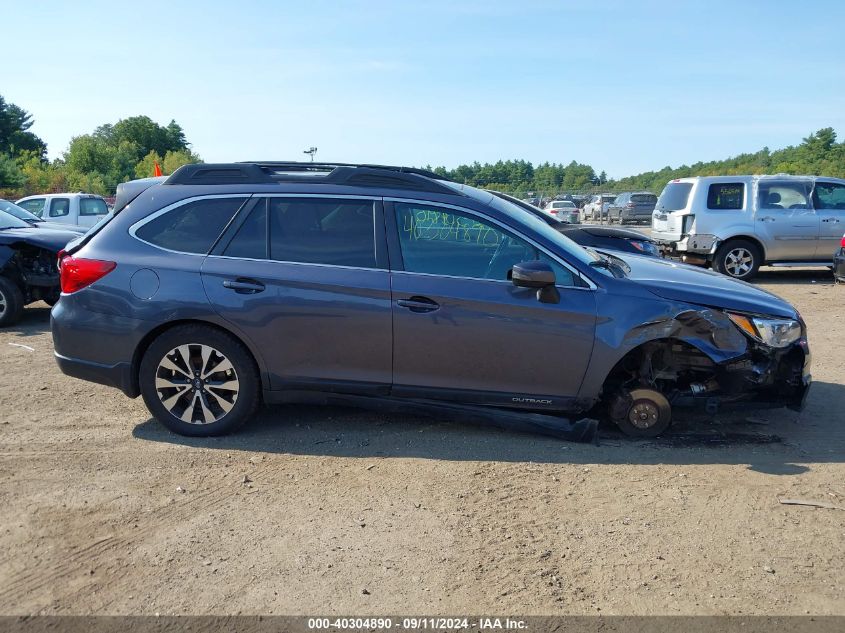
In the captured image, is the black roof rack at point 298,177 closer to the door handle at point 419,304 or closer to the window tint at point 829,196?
the door handle at point 419,304

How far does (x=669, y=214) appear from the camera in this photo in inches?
527

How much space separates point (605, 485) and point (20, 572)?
9.86ft

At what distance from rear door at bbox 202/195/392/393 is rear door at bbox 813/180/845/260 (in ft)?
36.6

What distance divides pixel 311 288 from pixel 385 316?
20.4 inches

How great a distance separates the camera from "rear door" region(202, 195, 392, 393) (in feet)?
A: 14.9

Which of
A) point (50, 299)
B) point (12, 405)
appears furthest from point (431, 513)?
point (50, 299)

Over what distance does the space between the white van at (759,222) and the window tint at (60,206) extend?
44.2 ft

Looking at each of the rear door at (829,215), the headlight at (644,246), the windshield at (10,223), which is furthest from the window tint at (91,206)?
the rear door at (829,215)

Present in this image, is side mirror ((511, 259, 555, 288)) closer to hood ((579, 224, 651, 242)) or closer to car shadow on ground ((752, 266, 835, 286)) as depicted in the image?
hood ((579, 224, 651, 242))

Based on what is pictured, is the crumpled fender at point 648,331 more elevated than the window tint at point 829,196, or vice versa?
the window tint at point 829,196

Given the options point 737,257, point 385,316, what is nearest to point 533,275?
point 385,316

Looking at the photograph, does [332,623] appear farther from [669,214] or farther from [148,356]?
[669,214]

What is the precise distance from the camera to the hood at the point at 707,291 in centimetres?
462

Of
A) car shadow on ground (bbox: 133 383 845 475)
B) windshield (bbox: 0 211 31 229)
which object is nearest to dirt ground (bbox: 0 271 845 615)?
car shadow on ground (bbox: 133 383 845 475)
